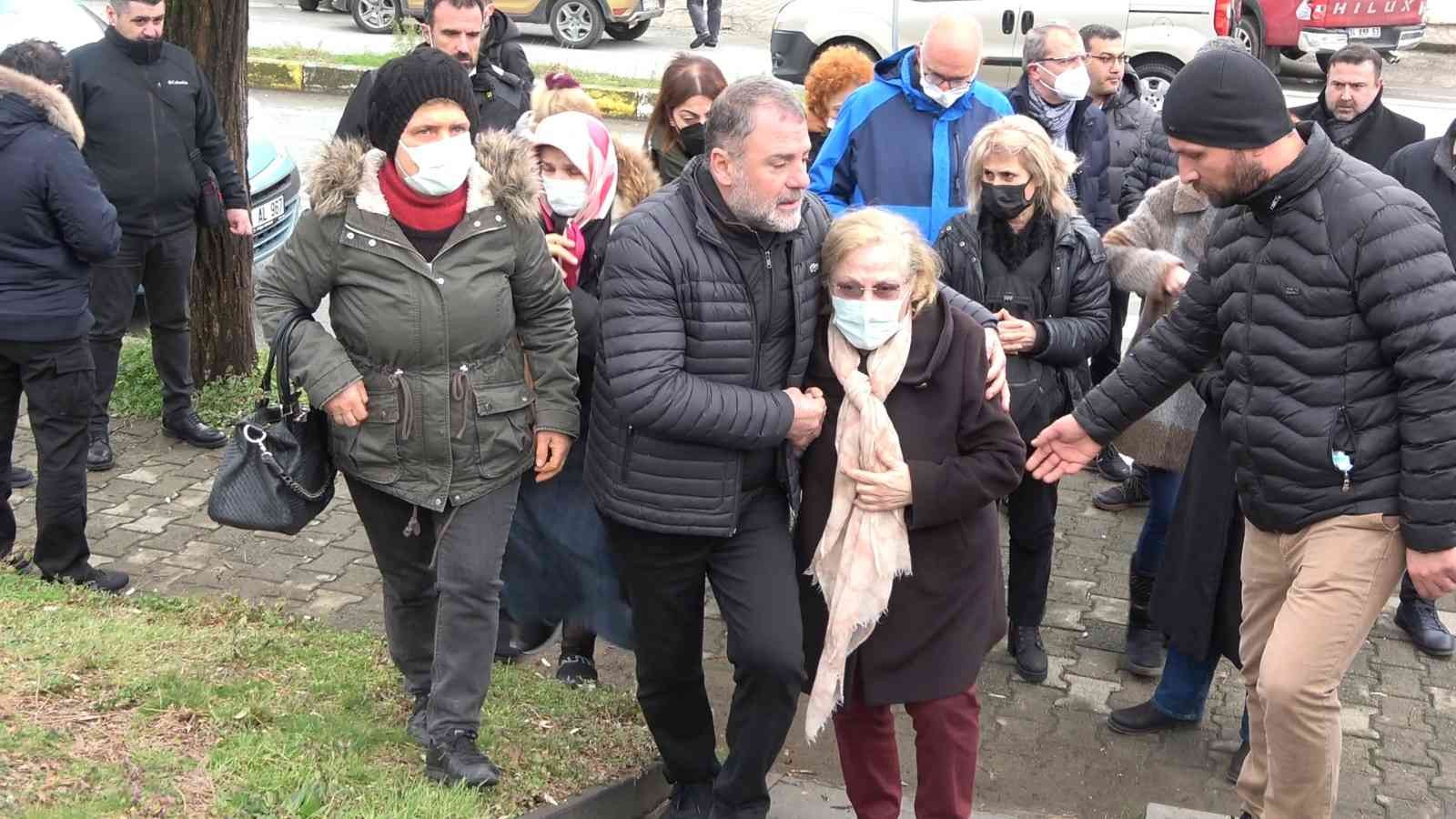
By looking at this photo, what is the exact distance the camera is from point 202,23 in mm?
7172

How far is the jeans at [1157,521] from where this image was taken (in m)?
5.41

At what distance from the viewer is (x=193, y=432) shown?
7.20 meters

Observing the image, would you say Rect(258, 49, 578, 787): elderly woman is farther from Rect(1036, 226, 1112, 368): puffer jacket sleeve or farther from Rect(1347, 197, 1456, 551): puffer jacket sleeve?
Rect(1347, 197, 1456, 551): puffer jacket sleeve

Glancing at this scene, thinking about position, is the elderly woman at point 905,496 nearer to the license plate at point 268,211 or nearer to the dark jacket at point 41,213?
the dark jacket at point 41,213

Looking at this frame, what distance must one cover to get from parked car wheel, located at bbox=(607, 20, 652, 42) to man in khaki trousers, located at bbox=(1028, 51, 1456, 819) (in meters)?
18.0

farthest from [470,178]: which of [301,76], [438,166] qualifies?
[301,76]

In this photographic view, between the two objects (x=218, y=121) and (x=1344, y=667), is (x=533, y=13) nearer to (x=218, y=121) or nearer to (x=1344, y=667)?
(x=218, y=121)

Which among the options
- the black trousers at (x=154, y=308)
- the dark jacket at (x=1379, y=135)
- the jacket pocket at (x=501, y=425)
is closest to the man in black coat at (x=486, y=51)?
the black trousers at (x=154, y=308)

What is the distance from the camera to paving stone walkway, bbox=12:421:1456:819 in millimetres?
4672

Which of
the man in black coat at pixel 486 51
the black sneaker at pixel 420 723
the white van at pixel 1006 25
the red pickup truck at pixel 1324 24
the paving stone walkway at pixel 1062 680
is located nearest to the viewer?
the black sneaker at pixel 420 723

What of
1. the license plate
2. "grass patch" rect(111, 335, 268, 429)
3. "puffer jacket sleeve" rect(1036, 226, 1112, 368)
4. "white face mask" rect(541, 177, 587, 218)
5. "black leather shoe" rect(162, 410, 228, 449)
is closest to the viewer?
"white face mask" rect(541, 177, 587, 218)

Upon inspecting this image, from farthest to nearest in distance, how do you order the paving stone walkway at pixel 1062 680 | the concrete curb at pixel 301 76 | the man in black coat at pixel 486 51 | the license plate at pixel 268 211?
the concrete curb at pixel 301 76
the license plate at pixel 268 211
the man in black coat at pixel 486 51
the paving stone walkway at pixel 1062 680

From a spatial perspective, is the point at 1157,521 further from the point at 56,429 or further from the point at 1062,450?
the point at 56,429

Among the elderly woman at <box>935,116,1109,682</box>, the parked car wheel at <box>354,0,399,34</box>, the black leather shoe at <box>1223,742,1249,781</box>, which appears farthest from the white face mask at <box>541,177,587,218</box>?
the parked car wheel at <box>354,0,399,34</box>
